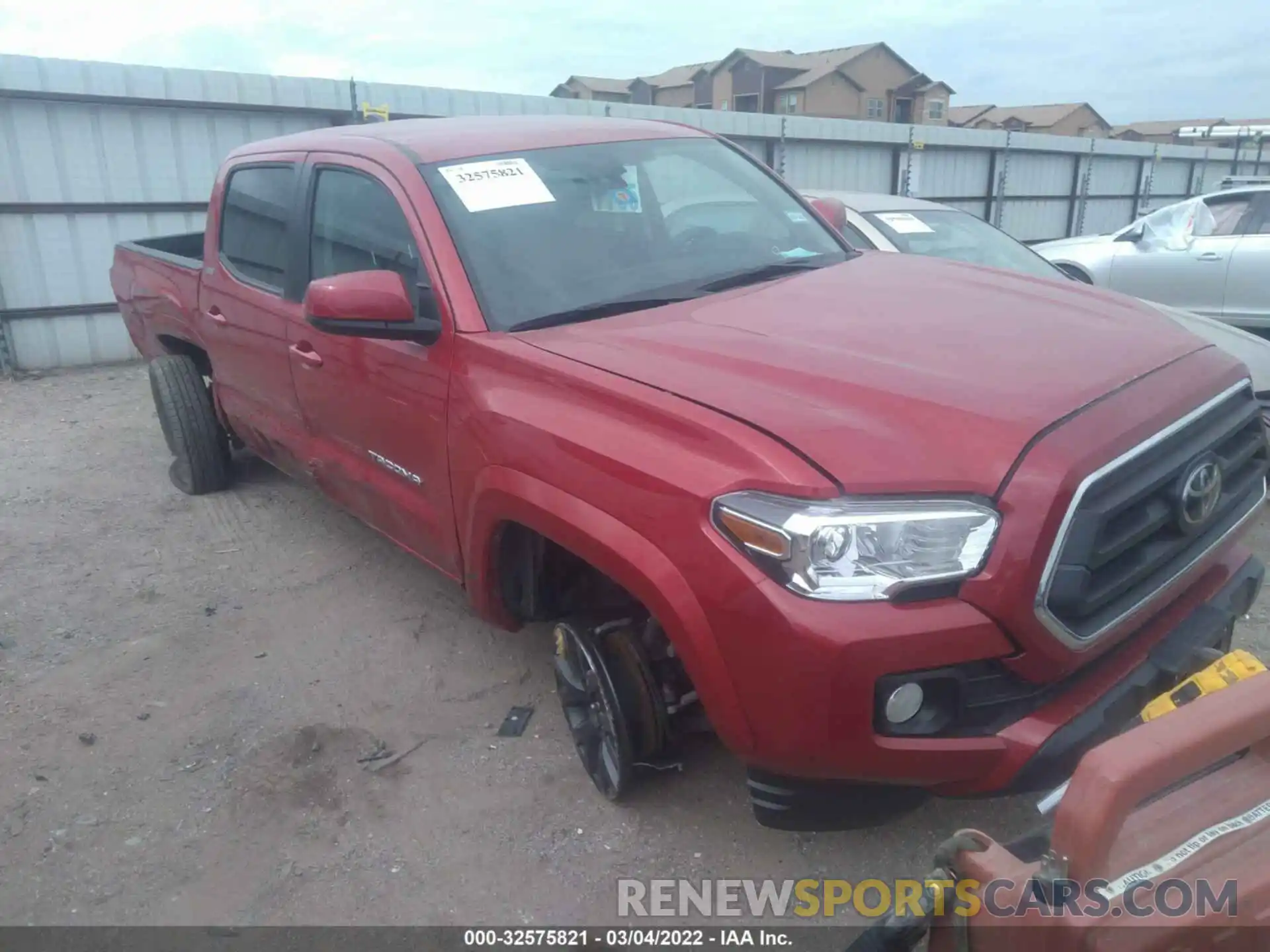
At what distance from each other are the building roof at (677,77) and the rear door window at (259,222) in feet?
76.9

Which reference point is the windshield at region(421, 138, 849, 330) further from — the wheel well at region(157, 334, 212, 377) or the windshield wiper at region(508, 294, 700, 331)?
the wheel well at region(157, 334, 212, 377)

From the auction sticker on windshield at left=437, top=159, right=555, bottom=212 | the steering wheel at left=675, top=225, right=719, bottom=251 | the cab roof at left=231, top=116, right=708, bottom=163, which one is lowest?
the steering wheel at left=675, top=225, right=719, bottom=251

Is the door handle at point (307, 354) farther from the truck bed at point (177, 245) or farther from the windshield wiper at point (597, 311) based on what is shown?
the truck bed at point (177, 245)

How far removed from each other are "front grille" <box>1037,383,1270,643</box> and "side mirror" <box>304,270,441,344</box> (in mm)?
1796

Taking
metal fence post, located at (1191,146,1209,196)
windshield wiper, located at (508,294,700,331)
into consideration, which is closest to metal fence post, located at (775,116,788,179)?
windshield wiper, located at (508,294,700,331)

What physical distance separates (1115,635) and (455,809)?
72.6 inches

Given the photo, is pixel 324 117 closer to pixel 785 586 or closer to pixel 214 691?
pixel 214 691

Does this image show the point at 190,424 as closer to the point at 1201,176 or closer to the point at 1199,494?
the point at 1199,494

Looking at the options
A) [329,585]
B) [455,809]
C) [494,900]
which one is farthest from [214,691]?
[494,900]


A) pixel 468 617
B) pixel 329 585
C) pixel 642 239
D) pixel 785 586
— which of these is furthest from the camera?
pixel 329 585

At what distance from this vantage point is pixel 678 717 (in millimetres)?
2684

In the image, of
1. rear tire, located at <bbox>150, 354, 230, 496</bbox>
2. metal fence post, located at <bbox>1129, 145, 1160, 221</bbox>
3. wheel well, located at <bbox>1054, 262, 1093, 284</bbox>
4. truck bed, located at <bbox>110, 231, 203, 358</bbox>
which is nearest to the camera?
truck bed, located at <bbox>110, 231, 203, 358</bbox>

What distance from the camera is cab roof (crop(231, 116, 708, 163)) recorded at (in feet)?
10.7

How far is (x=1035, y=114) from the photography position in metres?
29.3
